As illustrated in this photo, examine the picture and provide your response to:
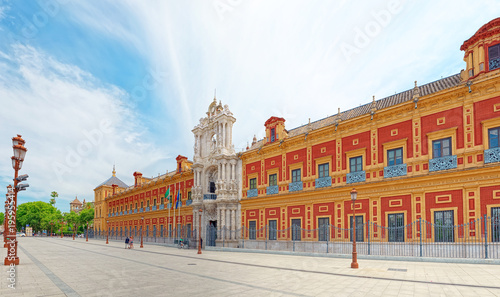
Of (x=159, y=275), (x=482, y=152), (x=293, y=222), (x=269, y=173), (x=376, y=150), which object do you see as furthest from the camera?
(x=269, y=173)

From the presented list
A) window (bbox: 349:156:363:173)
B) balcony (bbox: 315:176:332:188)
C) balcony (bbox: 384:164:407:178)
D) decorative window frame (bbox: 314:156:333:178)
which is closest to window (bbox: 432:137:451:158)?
balcony (bbox: 384:164:407:178)

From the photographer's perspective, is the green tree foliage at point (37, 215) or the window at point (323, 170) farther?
the green tree foliage at point (37, 215)

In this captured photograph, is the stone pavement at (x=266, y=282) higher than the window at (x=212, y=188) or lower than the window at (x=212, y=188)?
lower

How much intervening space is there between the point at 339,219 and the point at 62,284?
652 inches

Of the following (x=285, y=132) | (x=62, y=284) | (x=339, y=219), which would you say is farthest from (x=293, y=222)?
(x=62, y=284)

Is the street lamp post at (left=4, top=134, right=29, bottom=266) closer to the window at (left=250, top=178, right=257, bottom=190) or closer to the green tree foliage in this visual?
the window at (left=250, top=178, right=257, bottom=190)

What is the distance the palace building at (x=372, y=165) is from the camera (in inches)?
667

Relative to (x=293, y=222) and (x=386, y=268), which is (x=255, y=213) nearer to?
(x=293, y=222)

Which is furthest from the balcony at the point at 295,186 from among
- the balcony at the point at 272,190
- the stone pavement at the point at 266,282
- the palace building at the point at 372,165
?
the stone pavement at the point at 266,282

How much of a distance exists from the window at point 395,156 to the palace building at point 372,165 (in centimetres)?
6

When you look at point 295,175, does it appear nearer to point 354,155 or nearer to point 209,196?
point 354,155

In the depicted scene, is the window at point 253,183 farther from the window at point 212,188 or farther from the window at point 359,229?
the window at point 359,229

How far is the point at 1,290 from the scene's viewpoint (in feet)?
30.9

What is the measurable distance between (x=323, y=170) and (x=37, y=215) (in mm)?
93203
